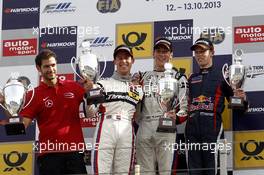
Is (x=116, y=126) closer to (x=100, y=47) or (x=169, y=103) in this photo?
(x=169, y=103)

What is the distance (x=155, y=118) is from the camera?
193 inches

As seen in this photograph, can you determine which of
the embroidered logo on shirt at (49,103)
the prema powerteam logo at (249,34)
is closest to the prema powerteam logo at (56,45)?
→ the embroidered logo on shirt at (49,103)

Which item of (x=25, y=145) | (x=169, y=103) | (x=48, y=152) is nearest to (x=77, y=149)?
(x=48, y=152)

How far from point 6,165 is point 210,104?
1.43 metres

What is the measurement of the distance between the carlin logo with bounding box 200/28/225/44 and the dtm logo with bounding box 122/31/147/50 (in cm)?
38

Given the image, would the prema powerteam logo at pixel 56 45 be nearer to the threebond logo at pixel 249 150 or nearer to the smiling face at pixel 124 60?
the smiling face at pixel 124 60

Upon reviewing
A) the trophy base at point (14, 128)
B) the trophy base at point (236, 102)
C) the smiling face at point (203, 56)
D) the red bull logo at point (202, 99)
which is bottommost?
the trophy base at point (14, 128)

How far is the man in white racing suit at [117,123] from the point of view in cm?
473

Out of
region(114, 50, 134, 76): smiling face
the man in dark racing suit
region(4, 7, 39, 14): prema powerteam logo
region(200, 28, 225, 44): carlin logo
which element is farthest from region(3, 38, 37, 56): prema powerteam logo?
the man in dark racing suit

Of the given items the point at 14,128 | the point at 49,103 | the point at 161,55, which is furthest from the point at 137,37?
the point at 14,128

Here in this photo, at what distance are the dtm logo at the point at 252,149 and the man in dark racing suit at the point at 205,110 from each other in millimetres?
364

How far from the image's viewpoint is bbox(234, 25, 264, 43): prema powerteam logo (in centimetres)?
535

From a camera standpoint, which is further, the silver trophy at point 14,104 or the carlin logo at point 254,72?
the carlin logo at point 254,72

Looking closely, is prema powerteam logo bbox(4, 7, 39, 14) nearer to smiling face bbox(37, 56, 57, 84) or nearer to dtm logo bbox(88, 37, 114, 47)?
dtm logo bbox(88, 37, 114, 47)
